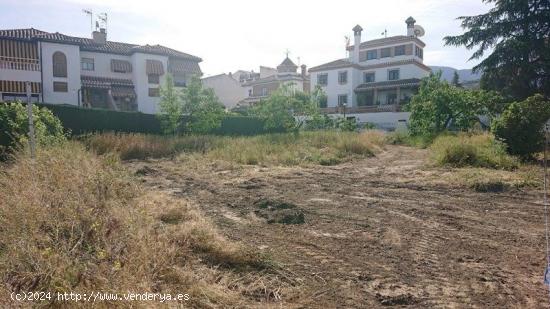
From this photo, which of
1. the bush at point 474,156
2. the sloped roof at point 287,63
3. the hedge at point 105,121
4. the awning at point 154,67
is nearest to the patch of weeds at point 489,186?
the bush at point 474,156

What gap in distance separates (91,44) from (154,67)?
5.54 m

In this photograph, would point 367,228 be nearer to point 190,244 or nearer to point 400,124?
point 190,244

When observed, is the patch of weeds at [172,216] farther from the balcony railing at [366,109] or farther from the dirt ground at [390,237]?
the balcony railing at [366,109]

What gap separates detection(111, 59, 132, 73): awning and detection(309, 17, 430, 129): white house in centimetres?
2008

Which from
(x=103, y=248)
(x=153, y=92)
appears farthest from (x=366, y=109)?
(x=103, y=248)

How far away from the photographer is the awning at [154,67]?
35500mm

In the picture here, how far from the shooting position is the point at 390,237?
17.8 feet

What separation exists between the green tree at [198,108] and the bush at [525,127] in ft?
48.3

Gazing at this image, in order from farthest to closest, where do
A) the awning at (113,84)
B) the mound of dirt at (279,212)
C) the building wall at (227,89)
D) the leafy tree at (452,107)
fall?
the building wall at (227,89)
the awning at (113,84)
the leafy tree at (452,107)
the mound of dirt at (279,212)

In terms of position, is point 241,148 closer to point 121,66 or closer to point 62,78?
point 62,78

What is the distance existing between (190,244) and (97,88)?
32822 mm

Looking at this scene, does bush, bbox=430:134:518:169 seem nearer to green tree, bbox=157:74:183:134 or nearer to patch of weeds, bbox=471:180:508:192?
patch of weeds, bbox=471:180:508:192

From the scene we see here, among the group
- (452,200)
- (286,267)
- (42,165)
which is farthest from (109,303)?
(452,200)

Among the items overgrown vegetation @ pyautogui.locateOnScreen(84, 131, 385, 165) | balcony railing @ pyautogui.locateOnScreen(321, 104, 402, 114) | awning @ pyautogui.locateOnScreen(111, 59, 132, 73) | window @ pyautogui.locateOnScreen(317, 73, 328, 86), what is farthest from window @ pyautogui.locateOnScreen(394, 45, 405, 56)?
awning @ pyautogui.locateOnScreen(111, 59, 132, 73)
